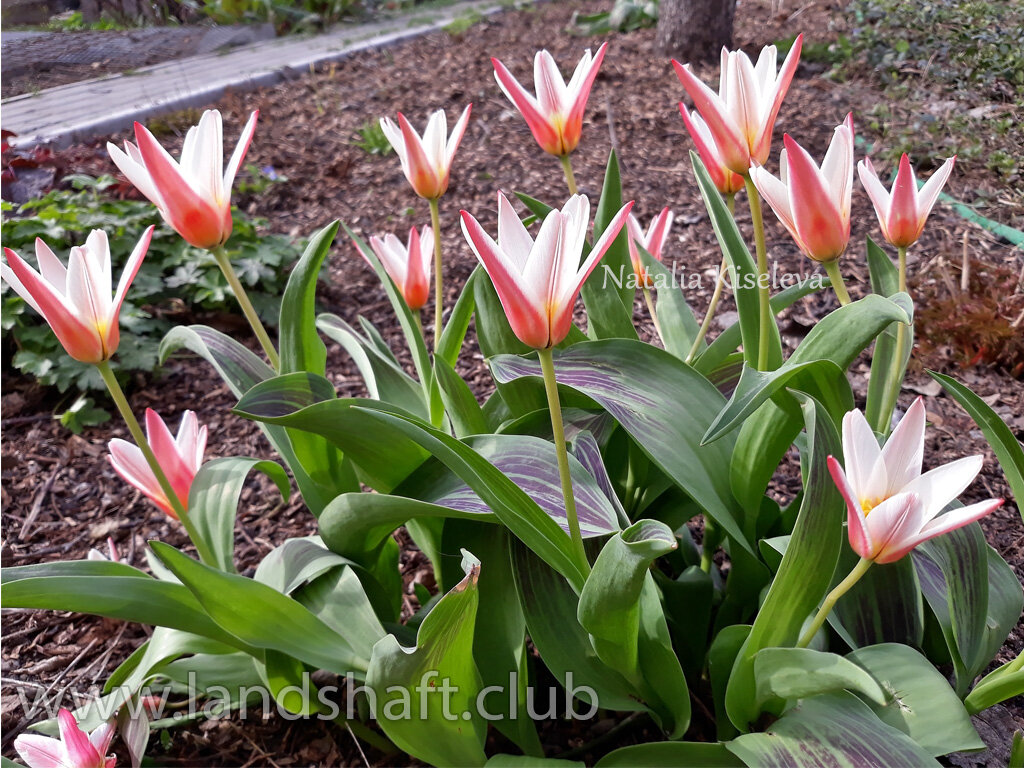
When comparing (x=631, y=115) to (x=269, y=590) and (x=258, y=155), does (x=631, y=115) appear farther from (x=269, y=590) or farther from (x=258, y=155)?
(x=269, y=590)

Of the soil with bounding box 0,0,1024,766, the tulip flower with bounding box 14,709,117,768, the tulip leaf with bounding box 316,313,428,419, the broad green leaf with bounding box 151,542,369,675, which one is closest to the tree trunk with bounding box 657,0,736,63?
the soil with bounding box 0,0,1024,766

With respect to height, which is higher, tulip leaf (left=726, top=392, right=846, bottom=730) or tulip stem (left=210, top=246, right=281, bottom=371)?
tulip stem (left=210, top=246, right=281, bottom=371)

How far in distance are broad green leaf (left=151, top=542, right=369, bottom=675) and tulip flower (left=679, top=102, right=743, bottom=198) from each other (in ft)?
2.62

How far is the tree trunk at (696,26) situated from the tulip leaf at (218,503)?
167 inches

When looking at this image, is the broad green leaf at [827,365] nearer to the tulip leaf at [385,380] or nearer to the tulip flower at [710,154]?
the tulip flower at [710,154]

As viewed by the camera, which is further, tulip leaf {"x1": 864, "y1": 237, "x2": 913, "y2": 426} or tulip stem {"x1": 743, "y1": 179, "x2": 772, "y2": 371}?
tulip leaf {"x1": 864, "y1": 237, "x2": 913, "y2": 426}

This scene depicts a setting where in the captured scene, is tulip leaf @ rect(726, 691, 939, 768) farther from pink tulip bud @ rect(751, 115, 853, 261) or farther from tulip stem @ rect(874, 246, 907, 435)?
pink tulip bud @ rect(751, 115, 853, 261)

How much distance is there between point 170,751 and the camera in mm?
1289

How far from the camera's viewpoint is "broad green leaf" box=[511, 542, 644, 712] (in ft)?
3.34

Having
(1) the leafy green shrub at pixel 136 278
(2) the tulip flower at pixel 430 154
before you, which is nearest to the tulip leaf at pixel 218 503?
(2) the tulip flower at pixel 430 154

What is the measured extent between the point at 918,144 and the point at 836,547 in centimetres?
276

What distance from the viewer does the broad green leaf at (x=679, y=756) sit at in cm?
92

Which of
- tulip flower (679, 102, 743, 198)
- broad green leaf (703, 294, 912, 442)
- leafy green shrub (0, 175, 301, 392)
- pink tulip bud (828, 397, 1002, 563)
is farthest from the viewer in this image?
leafy green shrub (0, 175, 301, 392)

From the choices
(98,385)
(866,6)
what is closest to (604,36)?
(866,6)
